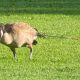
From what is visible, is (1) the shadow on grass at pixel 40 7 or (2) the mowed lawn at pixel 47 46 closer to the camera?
(2) the mowed lawn at pixel 47 46

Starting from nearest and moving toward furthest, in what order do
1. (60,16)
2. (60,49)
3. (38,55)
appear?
(38,55), (60,49), (60,16)

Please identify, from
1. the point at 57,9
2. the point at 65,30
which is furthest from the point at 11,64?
the point at 57,9

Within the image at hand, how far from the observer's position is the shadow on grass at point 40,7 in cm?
2322

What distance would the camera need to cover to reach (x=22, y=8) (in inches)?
960

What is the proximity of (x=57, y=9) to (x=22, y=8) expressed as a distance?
1.50 metres

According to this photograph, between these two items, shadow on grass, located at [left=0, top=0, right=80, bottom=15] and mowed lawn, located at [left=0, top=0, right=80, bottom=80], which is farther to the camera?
shadow on grass, located at [left=0, top=0, right=80, bottom=15]

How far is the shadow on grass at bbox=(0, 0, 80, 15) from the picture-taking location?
23.2 meters

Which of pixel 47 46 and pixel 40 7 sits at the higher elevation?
pixel 47 46

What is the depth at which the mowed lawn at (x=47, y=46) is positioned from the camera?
35.1 feet

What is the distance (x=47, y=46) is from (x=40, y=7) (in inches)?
410

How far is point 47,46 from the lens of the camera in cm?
1455

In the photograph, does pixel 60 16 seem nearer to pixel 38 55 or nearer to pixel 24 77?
pixel 38 55

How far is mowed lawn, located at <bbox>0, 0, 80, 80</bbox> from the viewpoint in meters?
10.7

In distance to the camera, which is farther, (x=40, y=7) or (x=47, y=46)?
(x=40, y=7)
